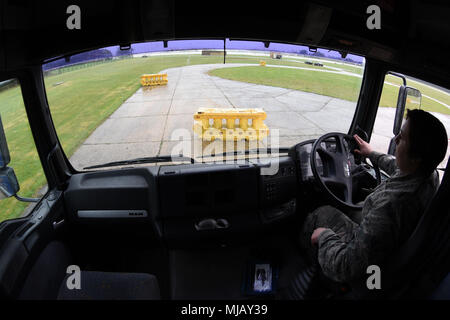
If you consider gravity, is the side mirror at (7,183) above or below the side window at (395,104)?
below

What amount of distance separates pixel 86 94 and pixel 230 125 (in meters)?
1.63

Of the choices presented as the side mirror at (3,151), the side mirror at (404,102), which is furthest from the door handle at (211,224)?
the side mirror at (404,102)

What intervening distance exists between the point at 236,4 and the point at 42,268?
231 cm

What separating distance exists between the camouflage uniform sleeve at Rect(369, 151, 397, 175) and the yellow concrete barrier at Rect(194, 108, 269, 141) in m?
1.04

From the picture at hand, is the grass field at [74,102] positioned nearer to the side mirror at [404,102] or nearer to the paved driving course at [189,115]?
the paved driving course at [189,115]

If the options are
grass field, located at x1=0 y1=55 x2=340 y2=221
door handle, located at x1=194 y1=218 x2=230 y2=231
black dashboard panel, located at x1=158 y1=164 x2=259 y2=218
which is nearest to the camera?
grass field, located at x1=0 y1=55 x2=340 y2=221

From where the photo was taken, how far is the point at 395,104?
2715 mm

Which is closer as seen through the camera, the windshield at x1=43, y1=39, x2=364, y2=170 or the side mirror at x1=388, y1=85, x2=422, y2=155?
the side mirror at x1=388, y1=85, x2=422, y2=155

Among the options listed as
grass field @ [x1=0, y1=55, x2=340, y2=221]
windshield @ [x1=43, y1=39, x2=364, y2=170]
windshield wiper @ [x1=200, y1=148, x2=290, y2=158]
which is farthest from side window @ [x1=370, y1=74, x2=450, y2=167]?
grass field @ [x1=0, y1=55, x2=340, y2=221]

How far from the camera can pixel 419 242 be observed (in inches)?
56.1

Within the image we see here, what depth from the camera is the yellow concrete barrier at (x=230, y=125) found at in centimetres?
278

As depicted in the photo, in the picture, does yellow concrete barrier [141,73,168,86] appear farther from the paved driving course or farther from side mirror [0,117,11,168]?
side mirror [0,117,11,168]

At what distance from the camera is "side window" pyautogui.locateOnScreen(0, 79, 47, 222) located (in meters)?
1.79
